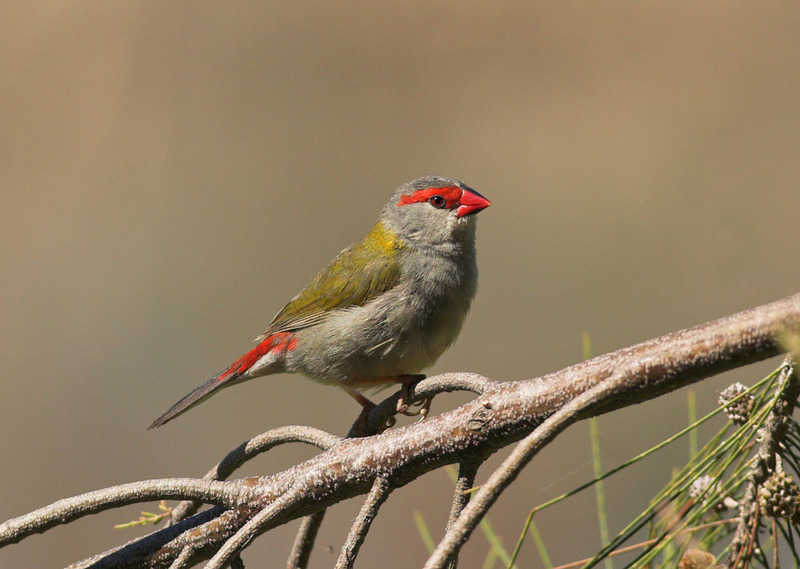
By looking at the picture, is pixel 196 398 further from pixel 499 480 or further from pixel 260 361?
pixel 499 480

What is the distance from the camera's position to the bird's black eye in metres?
4.11

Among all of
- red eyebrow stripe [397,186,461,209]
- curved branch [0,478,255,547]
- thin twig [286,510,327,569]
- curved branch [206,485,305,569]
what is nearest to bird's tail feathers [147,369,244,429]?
red eyebrow stripe [397,186,461,209]

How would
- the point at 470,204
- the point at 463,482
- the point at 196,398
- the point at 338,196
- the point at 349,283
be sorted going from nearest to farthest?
the point at 463,482 → the point at 196,398 → the point at 349,283 → the point at 470,204 → the point at 338,196

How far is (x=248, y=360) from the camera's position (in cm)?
393

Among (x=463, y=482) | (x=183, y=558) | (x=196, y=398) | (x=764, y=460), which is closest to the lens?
(x=764, y=460)

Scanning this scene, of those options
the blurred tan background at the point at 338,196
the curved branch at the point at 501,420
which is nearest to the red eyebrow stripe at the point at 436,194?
the curved branch at the point at 501,420

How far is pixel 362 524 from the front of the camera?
1797mm

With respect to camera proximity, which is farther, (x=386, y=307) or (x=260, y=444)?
(x=386, y=307)

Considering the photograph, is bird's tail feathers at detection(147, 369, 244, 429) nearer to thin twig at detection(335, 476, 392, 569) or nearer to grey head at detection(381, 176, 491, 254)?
grey head at detection(381, 176, 491, 254)

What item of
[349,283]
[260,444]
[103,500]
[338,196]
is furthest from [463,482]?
[338,196]

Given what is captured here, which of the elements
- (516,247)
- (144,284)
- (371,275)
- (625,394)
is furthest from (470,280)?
(144,284)

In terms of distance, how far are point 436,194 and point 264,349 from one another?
1066 mm

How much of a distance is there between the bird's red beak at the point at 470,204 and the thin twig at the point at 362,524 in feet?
7.52

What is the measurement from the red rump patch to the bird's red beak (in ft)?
3.13
